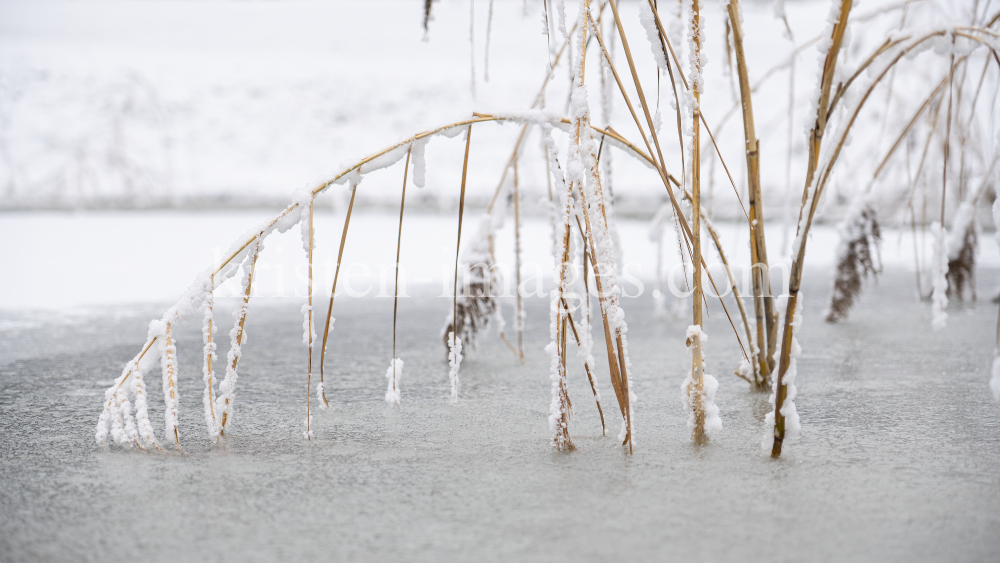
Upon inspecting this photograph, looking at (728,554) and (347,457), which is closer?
(728,554)

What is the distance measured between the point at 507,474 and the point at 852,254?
Answer: 1258 mm

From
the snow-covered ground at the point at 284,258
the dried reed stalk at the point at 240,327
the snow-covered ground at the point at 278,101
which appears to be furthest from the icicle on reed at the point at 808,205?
the snow-covered ground at the point at 278,101

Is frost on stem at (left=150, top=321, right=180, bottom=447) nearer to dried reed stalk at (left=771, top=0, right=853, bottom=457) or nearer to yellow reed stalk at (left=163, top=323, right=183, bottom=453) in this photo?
yellow reed stalk at (left=163, top=323, right=183, bottom=453)

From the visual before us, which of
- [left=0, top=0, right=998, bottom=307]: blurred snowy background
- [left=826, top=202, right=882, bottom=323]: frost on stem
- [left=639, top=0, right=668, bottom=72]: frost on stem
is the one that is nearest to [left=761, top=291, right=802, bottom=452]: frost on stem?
[left=639, top=0, right=668, bottom=72]: frost on stem

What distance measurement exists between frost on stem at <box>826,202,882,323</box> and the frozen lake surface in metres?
0.36

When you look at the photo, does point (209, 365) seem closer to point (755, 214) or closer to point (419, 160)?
point (419, 160)

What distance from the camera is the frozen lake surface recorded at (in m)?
0.65

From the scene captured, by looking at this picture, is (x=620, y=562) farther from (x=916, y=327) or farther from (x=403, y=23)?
(x=403, y=23)

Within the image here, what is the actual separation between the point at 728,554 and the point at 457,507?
9.9 inches

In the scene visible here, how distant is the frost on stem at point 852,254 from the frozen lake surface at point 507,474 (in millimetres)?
364

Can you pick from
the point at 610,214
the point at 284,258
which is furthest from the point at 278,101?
the point at 610,214

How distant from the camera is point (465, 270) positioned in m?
1.48

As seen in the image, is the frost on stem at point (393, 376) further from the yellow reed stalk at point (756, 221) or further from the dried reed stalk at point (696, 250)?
the yellow reed stalk at point (756, 221)

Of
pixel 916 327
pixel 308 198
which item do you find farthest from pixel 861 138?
pixel 308 198
